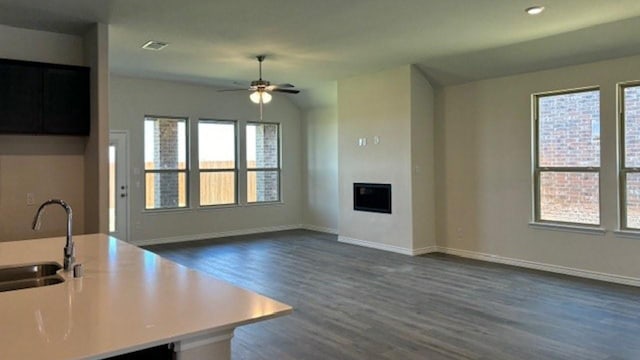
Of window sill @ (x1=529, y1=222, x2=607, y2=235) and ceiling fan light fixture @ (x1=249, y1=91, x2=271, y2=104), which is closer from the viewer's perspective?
window sill @ (x1=529, y1=222, x2=607, y2=235)

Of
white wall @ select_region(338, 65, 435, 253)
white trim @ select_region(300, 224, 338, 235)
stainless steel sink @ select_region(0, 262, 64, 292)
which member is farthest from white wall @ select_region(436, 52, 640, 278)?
stainless steel sink @ select_region(0, 262, 64, 292)

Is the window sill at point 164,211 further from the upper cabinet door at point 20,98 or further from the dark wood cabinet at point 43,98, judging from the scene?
the upper cabinet door at point 20,98

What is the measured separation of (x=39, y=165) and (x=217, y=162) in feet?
14.2

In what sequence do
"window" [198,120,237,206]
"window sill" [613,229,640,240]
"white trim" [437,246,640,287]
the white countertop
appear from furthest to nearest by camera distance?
"window" [198,120,237,206], "white trim" [437,246,640,287], "window sill" [613,229,640,240], the white countertop

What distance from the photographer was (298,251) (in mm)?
7562

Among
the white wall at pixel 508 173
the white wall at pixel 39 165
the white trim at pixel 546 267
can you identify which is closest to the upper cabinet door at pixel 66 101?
the white wall at pixel 39 165

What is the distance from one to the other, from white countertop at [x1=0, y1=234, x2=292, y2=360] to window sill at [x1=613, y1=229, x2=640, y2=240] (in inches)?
198

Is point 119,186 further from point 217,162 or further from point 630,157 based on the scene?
point 630,157

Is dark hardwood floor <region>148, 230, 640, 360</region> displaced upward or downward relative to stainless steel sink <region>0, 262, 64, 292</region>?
downward

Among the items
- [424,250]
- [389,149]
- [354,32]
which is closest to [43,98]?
[354,32]

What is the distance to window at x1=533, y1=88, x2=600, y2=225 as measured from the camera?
18.7ft

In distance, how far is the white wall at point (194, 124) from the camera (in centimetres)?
816

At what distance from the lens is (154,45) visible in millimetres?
5809

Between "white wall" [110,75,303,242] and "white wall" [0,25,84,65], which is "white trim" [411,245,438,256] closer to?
"white wall" [110,75,303,242]
